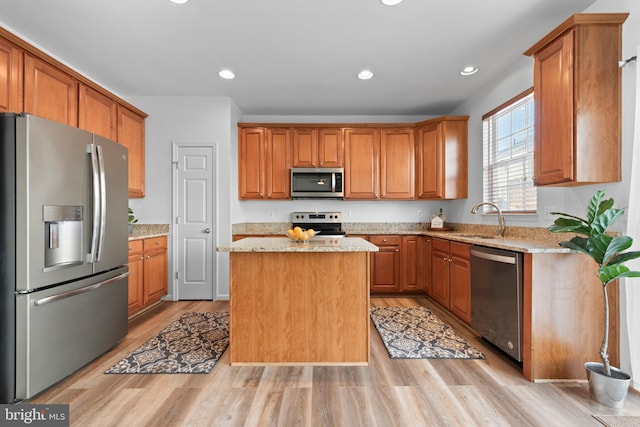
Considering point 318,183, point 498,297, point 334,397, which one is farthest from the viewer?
point 318,183

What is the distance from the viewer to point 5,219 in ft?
6.10

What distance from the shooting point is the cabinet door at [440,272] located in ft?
12.0

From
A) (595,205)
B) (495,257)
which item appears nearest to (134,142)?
(495,257)

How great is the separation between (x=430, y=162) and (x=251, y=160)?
106 inches

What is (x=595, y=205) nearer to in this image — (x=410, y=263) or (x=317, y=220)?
(x=410, y=263)

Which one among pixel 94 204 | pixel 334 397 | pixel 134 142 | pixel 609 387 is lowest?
pixel 334 397

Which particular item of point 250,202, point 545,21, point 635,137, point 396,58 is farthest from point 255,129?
point 635,137

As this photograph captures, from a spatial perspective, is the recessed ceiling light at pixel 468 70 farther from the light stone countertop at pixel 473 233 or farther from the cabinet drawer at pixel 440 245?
the cabinet drawer at pixel 440 245

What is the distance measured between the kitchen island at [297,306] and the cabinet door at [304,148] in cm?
250

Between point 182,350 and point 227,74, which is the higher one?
point 227,74

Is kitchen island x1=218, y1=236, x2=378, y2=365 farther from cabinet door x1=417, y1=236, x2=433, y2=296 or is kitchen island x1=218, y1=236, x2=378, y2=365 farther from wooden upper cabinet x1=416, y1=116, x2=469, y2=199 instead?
wooden upper cabinet x1=416, y1=116, x2=469, y2=199

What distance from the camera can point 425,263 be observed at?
14.1ft

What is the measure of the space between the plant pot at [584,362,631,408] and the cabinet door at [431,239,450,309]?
1727mm

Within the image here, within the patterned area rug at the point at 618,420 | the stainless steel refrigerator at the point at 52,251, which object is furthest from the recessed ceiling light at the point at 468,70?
the stainless steel refrigerator at the point at 52,251
